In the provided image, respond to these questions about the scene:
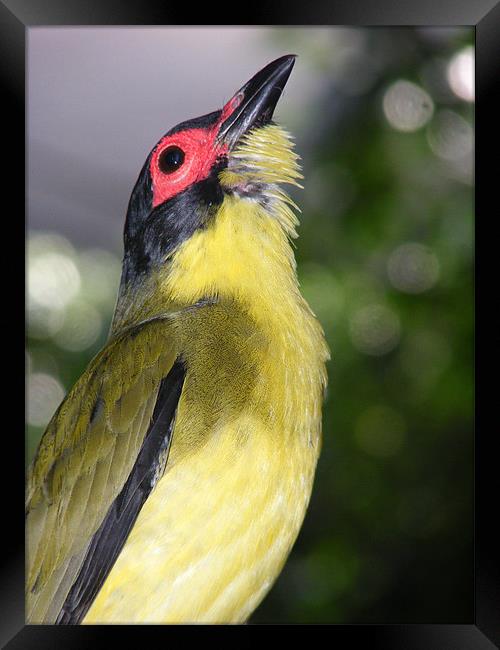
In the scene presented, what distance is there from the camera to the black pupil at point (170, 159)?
1.51 meters

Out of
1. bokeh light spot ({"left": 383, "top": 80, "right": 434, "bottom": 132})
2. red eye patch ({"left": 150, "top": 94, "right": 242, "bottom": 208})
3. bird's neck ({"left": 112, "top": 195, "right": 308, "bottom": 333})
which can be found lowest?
bird's neck ({"left": 112, "top": 195, "right": 308, "bottom": 333})

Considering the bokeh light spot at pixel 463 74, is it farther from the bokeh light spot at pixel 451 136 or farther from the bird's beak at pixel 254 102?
the bird's beak at pixel 254 102

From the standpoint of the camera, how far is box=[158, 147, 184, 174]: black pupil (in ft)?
4.96

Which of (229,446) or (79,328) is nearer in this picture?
(229,446)

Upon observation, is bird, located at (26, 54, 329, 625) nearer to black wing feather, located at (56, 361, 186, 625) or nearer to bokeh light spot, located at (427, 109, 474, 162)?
black wing feather, located at (56, 361, 186, 625)

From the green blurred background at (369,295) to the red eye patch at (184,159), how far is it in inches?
2.1

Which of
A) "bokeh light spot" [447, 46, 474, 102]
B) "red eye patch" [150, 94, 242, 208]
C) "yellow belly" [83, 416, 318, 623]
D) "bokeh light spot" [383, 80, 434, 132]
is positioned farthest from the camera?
"bokeh light spot" [383, 80, 434, 132]

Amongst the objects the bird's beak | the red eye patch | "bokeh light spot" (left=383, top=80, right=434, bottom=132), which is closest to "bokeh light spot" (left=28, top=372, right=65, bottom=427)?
the red eye patch

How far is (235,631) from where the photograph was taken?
1.53 metres

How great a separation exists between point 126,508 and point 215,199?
0.60m

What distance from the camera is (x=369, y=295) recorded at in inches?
67.0
